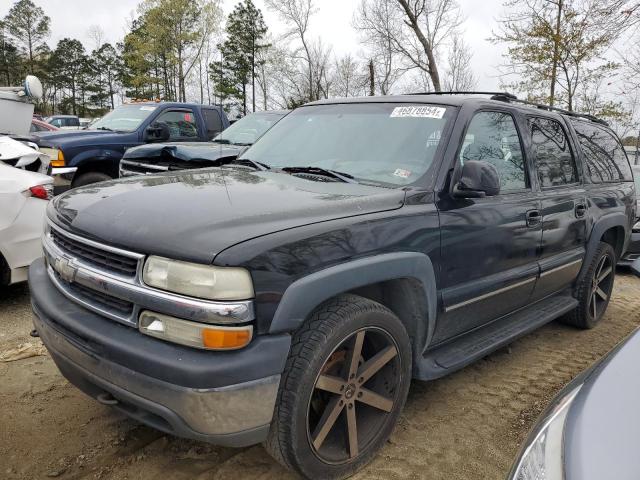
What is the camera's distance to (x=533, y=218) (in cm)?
335

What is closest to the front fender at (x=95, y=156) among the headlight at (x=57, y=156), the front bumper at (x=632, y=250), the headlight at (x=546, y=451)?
the headlight at (x=57, y=156)

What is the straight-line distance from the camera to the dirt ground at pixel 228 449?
7.93ft

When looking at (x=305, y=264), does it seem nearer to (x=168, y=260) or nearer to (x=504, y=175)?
(x=168, y=260)

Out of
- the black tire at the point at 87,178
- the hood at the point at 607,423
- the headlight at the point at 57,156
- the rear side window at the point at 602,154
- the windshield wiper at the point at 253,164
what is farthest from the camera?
the black tire at the point at 87,178

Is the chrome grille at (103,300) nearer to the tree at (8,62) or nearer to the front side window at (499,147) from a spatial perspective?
the front side window at (499,147)

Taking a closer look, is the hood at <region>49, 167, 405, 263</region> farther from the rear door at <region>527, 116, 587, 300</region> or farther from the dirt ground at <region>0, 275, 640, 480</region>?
the rear door at <region>527, 116, 587, 300</region>

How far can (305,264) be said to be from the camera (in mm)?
2018

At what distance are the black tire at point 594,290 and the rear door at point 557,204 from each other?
0.30 metres

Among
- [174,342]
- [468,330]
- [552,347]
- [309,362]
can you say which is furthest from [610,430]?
[552,347]

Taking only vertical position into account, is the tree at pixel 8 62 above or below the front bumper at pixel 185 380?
above

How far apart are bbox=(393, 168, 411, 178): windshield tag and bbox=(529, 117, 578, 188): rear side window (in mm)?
1275

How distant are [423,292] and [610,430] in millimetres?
1322

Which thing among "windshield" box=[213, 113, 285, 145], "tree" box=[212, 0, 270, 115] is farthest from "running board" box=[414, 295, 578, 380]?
Answer: "tree" box=[212, 0, 270, 115]

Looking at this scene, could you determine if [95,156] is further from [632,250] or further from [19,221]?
[632,250]
